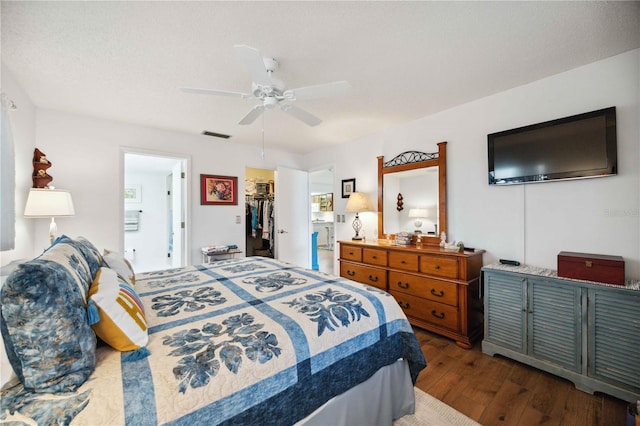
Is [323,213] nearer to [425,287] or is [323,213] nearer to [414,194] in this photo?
[414,194]

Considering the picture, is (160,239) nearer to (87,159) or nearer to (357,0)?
(87,159)

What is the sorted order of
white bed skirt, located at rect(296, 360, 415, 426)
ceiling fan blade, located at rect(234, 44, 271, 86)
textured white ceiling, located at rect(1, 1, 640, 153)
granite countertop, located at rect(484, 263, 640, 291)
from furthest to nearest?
granite countertop, located at rect(484, 263, 640, 291), textured white ceiling, located at rect(1, 1, 640, 153), ceiling fan blade, located at rect(234, 44, 271, 86), white bed skirt, located at rect(296, 360, 415, 426)

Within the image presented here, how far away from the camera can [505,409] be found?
168 centimetres

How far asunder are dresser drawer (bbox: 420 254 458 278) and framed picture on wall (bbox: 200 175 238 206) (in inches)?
121

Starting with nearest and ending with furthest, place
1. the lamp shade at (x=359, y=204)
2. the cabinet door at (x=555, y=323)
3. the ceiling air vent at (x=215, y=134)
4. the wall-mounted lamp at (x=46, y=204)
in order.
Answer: the cabinet door at (x=555, y=323)
the wall-mounted lamp at (x=46, y=204)
the lamp shade at (x=359, y=204)
the ceiling air vent at (x=215, y=134)

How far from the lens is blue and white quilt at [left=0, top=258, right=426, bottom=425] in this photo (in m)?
0.77

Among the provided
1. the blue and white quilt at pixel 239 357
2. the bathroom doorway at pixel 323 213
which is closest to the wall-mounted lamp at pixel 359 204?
the blue and white quilt at pixel 239 357

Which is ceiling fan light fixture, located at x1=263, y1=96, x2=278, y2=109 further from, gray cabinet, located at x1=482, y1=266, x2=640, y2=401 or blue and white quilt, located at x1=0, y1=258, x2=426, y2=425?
gray cabinet, located at x1=482, y1=266, x2=640, y2=401

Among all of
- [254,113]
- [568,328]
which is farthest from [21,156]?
[568,328]

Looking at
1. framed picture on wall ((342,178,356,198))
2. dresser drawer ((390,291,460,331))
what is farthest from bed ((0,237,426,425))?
framed picture on wall ((342,178,356,198))

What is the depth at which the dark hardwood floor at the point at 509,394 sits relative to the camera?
5.27 ft

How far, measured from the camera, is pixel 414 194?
3.28 m

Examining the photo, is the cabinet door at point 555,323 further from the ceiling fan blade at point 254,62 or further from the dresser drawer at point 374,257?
the ceiling fan blade at point 254,62

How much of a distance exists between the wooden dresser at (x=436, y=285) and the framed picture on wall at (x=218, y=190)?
2.48 m
